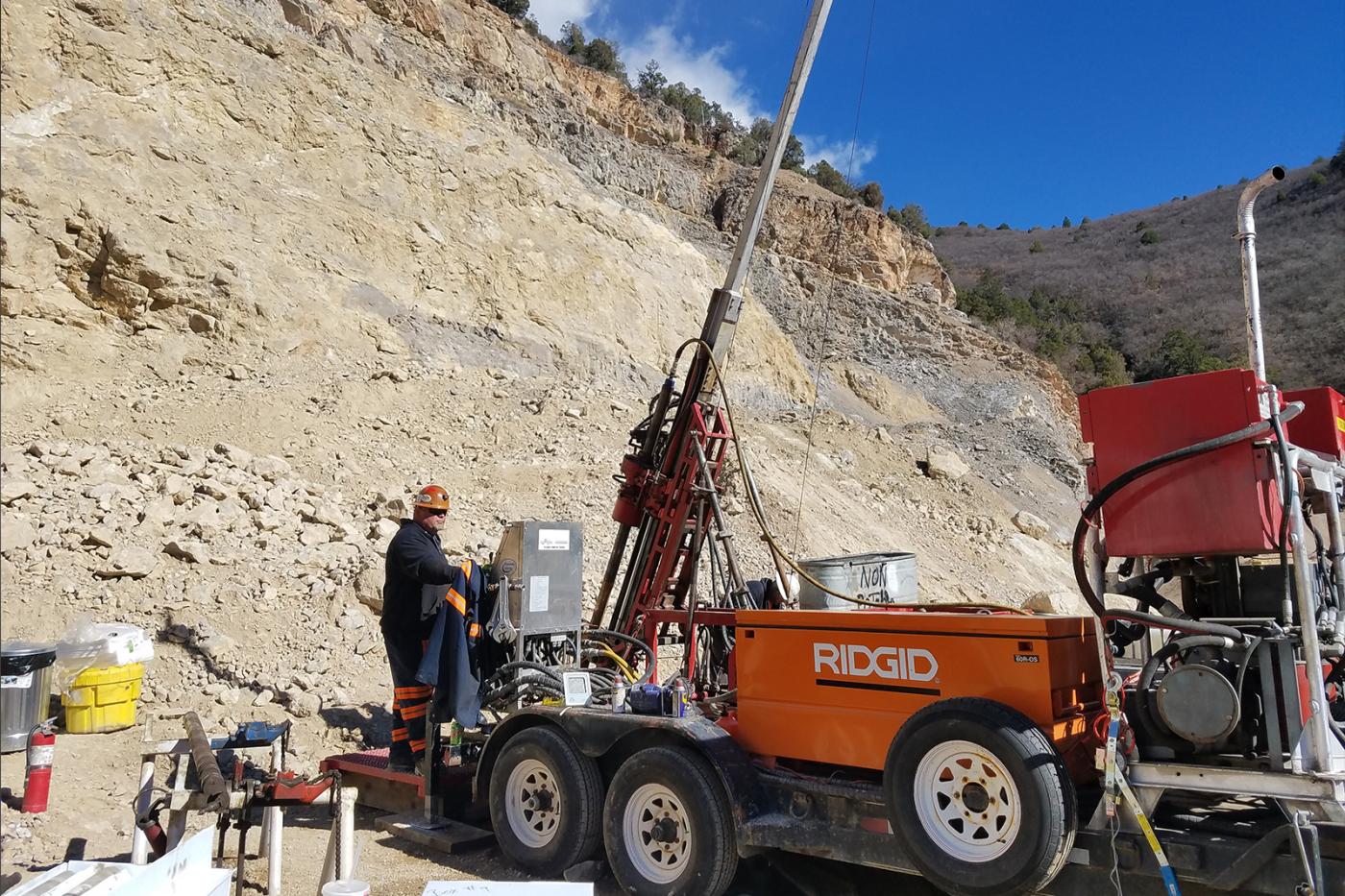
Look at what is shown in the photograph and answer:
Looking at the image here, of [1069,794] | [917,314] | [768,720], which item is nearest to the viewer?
[1069,794]

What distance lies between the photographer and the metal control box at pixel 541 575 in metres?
6.39

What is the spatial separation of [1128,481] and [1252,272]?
93 centimetres

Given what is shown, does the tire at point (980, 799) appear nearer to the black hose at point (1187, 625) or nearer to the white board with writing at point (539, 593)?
the black hose at point (1187, 625)

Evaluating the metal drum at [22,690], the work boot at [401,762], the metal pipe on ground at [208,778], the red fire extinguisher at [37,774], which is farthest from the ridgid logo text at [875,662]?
the metal drum at [22,690]

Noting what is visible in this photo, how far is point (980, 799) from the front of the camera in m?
3.81

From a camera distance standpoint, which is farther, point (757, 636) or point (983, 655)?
point (757, 636)

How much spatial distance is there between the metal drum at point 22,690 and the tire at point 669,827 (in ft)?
11.9

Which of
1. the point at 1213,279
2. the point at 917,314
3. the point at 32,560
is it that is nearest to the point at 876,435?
the point at 917,314

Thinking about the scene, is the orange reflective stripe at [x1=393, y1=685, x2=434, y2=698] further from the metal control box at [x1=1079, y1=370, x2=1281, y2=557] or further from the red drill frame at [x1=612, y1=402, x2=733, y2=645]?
the metal control box at [x1=1079, y1=370, x2=1281, y2=557]

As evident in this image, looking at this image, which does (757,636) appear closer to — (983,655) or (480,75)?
(983,655)

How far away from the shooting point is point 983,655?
4.07m

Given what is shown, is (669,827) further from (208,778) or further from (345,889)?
(208,778)

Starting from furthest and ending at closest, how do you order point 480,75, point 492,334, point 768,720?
point 480,75 < point 492,334 < point 768,720

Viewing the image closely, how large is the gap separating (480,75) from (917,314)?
612 inches
